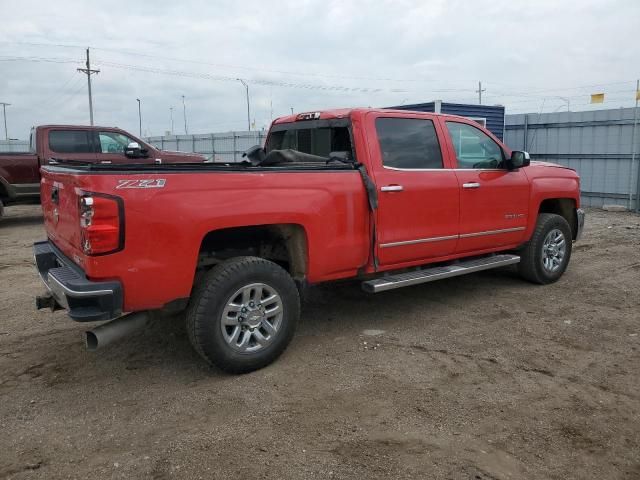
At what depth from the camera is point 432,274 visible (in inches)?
199

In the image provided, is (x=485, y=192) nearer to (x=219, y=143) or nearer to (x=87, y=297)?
(x=87, y=297)

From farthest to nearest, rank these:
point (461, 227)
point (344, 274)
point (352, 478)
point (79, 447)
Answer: point (461, 227), point (344, 274), point (79, 447), point (352, 478)

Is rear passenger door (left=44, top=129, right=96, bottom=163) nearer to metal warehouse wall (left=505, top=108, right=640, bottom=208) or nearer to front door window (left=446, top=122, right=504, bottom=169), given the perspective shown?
front door window (left=446, top=122, right=504, bottom=169)

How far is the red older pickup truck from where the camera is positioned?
3449 millimetres

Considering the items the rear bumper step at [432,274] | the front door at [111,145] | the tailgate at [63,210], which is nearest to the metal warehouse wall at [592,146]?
the rear bumper step at [432,274]

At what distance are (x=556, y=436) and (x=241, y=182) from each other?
8.37ft

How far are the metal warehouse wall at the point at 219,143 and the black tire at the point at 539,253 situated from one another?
1823 cm

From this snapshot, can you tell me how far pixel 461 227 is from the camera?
5359 millimetres

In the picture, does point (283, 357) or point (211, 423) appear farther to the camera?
point (283, 357)

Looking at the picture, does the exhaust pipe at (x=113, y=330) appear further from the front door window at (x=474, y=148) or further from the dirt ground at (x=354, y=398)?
the front door window at (x=474, y=148)

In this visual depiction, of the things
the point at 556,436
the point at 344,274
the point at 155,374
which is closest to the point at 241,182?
the point at 344,274

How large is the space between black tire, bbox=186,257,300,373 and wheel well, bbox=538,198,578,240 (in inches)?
157

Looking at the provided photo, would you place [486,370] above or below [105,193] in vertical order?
below

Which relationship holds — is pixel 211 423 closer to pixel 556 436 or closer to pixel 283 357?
pixel 283 357
